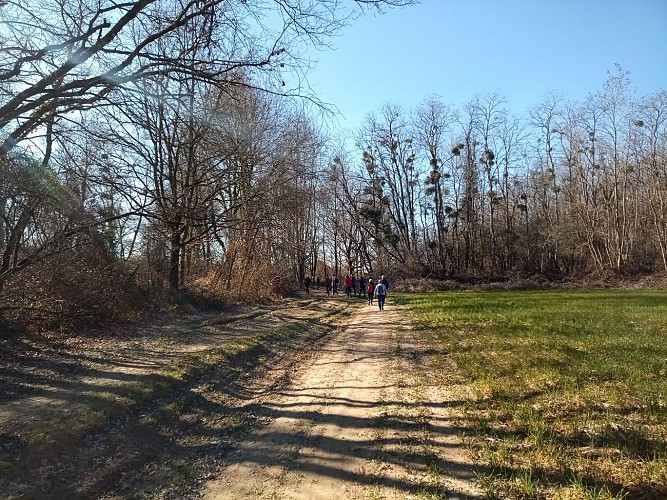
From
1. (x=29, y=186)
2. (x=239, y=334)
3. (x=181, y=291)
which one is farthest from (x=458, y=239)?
(x=29, y=186)

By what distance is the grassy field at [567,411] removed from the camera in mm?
4047

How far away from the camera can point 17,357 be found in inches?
357

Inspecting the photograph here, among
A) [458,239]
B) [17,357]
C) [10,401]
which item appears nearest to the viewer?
[10,401]

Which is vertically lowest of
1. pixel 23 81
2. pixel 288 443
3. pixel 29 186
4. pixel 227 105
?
pixel 288 443

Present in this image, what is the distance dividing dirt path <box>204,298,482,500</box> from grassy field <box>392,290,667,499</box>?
42 cm

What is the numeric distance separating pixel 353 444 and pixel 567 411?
271 cm

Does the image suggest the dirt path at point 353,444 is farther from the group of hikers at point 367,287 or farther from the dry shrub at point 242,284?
the group of hikers at point 367,287

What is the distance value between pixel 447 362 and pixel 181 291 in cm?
1357

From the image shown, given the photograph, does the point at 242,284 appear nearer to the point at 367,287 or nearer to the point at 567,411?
the point at 367,287

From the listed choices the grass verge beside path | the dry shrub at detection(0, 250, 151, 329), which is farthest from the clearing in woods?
the dry shrub at detection(0, 250, 151, 329)

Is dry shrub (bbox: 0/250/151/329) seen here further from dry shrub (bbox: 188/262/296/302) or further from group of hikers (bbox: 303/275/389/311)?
group of hikers (bbox: 303/275/389/311)

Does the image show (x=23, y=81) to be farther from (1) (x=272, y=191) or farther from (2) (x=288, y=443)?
(1) (x=272, y=191)

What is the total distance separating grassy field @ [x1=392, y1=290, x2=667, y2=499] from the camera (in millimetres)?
4047

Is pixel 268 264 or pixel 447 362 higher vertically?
pixel 268 264
